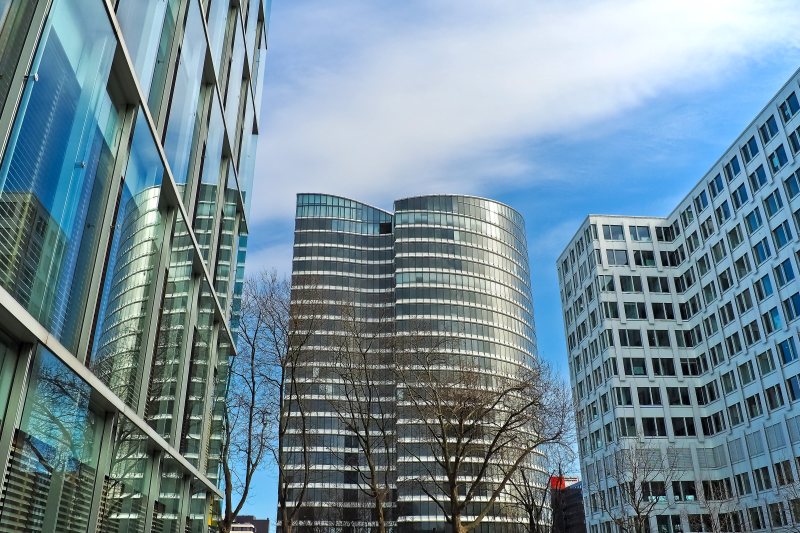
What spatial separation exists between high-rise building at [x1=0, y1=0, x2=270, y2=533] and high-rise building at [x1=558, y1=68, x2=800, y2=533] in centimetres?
4053

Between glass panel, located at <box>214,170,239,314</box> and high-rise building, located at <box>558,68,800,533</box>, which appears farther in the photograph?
high-rise building, located at <box>558,68,800,533</box>

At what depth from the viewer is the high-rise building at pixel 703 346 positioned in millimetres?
55156

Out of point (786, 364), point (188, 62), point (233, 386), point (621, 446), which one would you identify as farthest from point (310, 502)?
point (188, 62)

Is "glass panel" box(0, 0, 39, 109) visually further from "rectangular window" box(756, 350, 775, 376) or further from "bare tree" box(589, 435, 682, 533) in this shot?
"rectangular window" box(756, 350, 775, 376)

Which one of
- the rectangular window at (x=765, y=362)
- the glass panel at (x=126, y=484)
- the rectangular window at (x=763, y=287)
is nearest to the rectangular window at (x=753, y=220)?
the rectangular window at (x=763, y=287)

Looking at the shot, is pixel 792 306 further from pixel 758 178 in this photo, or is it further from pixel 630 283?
pixel 630 283

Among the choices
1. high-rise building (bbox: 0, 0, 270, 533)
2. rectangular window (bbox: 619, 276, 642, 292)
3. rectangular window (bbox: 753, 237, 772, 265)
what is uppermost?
rectangular window (bbox: 619, 276, 642, 292)

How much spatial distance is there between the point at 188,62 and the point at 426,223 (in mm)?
109952

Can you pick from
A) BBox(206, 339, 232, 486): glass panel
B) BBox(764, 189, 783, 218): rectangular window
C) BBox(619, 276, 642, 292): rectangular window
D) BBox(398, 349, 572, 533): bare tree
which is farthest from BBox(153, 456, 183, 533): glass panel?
BBox(619, 276, 642, 292): rectangular window

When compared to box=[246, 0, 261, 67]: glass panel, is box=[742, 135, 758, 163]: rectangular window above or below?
above

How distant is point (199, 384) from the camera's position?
49.7 ft

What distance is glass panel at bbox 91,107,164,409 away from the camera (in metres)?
8.38

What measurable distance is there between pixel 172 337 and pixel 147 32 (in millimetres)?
5656

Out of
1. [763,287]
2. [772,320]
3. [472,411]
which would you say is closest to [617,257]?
[763,287]
